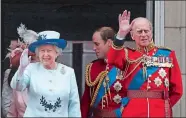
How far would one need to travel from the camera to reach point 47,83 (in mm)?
4957

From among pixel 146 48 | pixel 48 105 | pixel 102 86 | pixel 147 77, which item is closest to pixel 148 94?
pixel 147 77

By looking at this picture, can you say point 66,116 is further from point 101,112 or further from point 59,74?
point 101,112

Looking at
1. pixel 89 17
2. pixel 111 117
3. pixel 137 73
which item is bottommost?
pixel 111 117

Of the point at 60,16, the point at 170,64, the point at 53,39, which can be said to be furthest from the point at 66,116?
the point at 60,16

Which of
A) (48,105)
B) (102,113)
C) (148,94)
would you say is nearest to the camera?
(48,105)

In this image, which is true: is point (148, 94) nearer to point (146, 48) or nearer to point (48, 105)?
point (146, 48)

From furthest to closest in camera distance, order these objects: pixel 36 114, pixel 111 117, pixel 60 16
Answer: pixel 60 16 < pixel 111 117 < pixel 36 114

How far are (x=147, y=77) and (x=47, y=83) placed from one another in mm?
761

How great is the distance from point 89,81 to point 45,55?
0.83 metres

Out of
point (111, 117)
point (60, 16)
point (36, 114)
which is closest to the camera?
point (36, 114)

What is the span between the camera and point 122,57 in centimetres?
515

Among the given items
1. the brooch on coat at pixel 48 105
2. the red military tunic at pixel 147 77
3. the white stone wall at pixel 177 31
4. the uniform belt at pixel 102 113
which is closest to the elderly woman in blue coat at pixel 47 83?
the brooch on coat at pixel 48 105

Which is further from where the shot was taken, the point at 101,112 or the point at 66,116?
the point at 101,112

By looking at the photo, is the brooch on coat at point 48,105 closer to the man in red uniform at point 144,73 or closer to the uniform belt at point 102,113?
the man in red uniform at point 144,73
